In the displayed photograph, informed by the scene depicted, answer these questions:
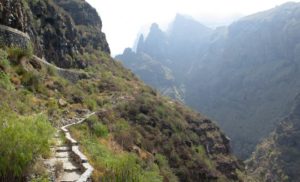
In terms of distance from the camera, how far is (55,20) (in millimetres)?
55375

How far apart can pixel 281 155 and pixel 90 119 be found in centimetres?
11844

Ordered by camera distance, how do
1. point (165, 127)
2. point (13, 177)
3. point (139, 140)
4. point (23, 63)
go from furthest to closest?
point (165, 127), point (139, 140), point (23, 63), point (13, 177)

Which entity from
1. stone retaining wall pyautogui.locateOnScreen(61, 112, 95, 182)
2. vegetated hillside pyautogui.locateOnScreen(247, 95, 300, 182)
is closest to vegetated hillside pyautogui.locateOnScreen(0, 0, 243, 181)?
stone retaining wall pyautogui.locateOnScreen(61, 112, 95, 182)

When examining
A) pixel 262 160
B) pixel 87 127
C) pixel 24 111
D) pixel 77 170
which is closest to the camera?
pixel 77 170

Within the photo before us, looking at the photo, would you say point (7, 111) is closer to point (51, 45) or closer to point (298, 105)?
point (51, 45)

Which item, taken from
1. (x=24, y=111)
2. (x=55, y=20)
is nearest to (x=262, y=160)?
(x=55, y=20)

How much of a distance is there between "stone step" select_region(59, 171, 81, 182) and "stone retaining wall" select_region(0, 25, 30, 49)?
17136mm

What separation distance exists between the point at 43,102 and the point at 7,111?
29.2 feet

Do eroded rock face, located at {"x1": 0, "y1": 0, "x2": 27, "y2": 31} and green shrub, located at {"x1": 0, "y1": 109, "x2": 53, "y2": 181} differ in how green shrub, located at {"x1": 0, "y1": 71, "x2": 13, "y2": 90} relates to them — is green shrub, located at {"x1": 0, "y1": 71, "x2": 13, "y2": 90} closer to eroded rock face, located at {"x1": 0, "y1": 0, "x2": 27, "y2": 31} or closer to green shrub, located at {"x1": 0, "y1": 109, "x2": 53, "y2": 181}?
green shrub, located at {"x1": 0, "y1": 109, "x2": 53, "y2": 181}

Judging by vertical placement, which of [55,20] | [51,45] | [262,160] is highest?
[55,20]

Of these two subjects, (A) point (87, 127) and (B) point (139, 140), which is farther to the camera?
(B) point (139, 140)

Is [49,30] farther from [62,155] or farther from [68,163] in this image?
[68,163]

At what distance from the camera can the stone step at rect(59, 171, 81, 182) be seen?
13163 millimetres

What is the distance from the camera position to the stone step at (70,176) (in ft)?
43.2
